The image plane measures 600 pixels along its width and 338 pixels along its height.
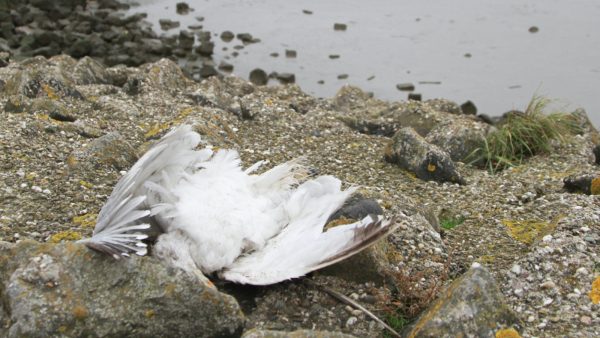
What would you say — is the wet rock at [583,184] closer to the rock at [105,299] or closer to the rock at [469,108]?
the rock at [105,299]

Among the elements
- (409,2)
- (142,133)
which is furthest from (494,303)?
(409,2)

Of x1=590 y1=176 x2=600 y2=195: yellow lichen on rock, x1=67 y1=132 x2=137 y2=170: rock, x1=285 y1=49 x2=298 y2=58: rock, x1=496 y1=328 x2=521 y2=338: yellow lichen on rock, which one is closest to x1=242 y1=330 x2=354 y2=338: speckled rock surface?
x1=496 y1=328 x2=521 y2=338: yellow lichen on rock

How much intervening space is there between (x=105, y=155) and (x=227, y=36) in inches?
328

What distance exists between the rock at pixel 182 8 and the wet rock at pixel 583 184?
33.1 ft

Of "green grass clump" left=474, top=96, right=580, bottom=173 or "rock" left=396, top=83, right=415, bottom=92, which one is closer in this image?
"green grass clump" left=474, top=96, right=580, bottom=173

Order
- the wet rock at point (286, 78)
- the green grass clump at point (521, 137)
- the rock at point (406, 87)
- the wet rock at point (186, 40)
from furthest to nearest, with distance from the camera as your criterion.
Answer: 1. the wet rock at point (186, 40)
2. the wet rock at point (286, 78)
3. the rock at point (406, 87)
4. the green grass clump at point (521, 137)

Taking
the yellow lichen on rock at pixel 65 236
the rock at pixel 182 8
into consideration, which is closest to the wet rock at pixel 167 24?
the rock at pixel 182 8

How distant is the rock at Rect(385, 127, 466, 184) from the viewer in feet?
19.4

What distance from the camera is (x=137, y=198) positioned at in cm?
345

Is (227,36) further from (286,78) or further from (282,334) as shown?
(282,334)

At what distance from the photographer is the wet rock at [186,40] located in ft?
41.2

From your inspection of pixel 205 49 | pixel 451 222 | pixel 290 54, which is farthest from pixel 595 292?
pixel 205 49

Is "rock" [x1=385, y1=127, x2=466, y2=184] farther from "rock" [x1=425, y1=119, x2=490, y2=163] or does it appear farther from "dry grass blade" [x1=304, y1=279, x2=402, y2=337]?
"dry grass blade" [x1=304, y1=279, x2=402, y2=337]

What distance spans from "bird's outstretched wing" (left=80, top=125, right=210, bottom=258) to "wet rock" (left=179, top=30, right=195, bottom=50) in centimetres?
900
